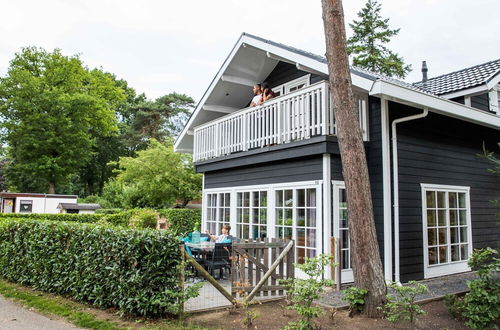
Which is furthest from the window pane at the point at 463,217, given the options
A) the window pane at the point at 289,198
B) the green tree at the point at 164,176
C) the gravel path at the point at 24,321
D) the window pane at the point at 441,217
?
the green tree at the point at 164,176

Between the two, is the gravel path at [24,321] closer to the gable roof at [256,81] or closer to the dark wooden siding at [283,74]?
the gable roof at [256,81]

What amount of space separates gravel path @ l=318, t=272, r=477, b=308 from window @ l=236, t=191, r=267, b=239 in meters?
2.47

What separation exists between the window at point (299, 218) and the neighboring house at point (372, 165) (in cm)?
2

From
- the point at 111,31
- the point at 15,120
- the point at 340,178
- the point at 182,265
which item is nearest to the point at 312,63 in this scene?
the point at 340,178

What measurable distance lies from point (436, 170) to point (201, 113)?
7046 mm

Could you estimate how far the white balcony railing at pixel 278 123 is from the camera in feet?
23.1

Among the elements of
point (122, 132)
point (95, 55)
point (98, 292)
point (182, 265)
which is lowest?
point (98, 292)

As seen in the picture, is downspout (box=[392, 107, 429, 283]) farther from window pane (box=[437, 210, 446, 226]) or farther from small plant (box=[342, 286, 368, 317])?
small plant (box=[342, 286, 368, 317])

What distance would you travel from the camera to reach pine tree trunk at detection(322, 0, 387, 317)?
16.3 feet

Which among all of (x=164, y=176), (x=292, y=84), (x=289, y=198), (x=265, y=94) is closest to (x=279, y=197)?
(x=289, y=198)

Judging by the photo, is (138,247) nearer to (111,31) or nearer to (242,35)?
(242,35)

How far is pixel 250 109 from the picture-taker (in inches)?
348

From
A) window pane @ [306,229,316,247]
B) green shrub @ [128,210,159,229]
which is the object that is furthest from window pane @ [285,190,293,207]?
green shrub @ [128,210,159,229]

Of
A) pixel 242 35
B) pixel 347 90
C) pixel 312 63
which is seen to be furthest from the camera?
pixel 242 35
